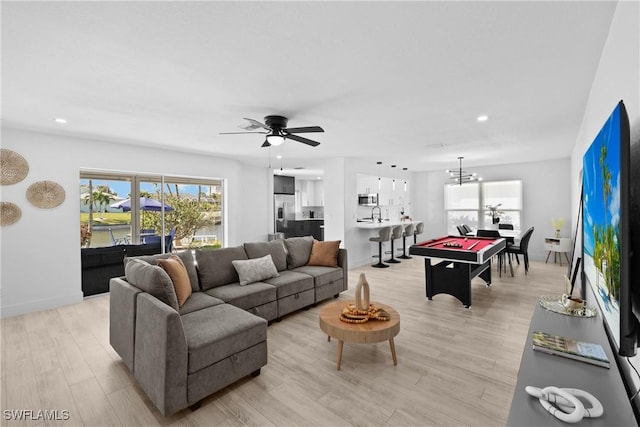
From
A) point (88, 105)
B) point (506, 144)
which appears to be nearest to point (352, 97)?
point (88, 105)

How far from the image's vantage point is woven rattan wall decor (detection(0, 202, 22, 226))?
401cm

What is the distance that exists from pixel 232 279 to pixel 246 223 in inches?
156

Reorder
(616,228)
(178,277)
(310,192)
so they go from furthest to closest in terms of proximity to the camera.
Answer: (310,192)
(178,277)
(616,228)

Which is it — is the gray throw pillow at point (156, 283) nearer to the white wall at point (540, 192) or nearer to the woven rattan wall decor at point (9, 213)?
the woven rattan wall decor at point (9, 213)

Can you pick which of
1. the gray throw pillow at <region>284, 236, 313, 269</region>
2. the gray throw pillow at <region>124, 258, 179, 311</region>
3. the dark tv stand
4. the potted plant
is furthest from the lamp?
the potted plant

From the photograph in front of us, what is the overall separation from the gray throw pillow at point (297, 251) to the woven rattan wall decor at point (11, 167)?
151 inches

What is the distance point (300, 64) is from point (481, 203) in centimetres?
797

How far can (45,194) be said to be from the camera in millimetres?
4320

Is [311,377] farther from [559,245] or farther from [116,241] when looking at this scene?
[559,245]

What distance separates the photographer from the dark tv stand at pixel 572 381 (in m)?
1.09

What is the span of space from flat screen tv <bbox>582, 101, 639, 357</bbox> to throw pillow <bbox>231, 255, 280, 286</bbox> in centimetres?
323

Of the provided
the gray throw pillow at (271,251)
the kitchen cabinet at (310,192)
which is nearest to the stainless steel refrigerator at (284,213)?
the kitchen cabinet at (310,192)

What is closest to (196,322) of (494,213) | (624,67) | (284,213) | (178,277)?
(178,277)

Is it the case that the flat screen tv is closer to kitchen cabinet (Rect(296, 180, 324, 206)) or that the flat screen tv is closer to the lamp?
the lamp
